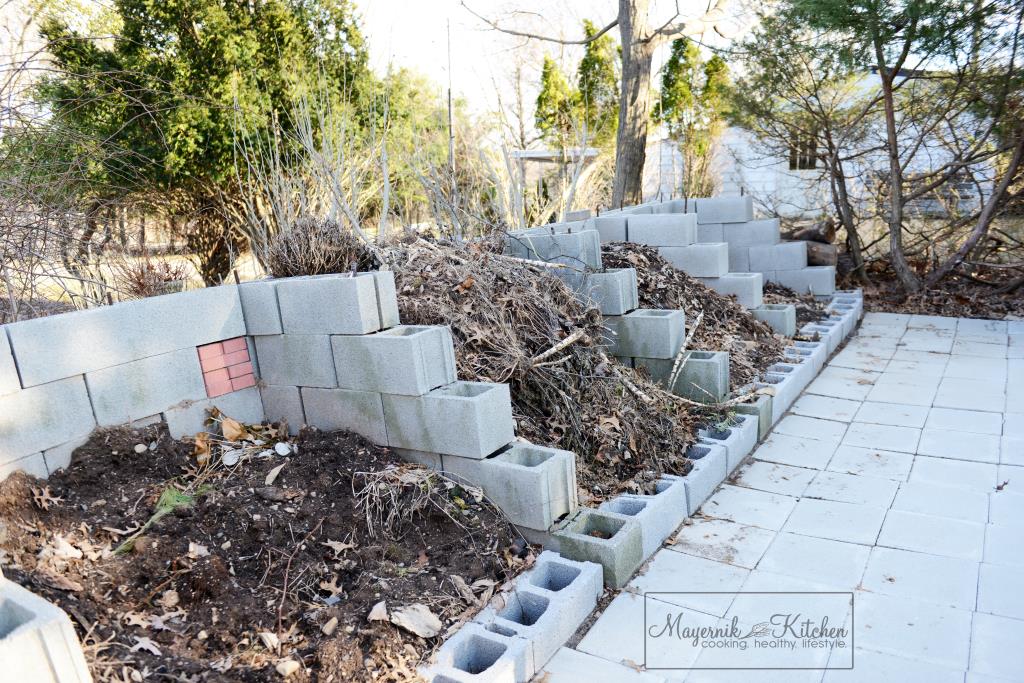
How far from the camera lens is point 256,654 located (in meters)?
2.35

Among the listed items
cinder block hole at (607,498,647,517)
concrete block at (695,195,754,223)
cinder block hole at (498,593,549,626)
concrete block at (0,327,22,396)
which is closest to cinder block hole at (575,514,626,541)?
cinder block hole at (607,498,647,517)

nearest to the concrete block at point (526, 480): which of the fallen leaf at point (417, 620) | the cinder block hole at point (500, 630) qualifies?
the cinder block hole at point (500, 630)

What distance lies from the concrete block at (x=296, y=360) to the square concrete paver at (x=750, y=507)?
2099mm

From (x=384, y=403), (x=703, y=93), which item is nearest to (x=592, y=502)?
(x=384, y=403)

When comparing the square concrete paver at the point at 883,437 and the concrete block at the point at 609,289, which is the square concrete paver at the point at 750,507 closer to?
the square concrete paver at the point at 883,437

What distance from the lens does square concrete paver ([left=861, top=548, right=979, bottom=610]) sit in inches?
114

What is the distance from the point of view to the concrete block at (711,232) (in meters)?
7.14

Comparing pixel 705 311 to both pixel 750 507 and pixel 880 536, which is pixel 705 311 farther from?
pixel 880 536

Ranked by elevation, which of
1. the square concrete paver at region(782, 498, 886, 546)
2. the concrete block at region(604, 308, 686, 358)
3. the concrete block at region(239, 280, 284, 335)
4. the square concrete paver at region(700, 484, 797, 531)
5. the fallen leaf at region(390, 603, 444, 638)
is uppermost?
the concrete block at region(239, 280, 284, 335)

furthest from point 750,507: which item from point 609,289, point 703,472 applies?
point 609,289

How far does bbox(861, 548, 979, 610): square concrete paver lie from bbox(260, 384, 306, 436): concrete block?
8.97ft

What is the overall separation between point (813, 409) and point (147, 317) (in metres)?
4.30

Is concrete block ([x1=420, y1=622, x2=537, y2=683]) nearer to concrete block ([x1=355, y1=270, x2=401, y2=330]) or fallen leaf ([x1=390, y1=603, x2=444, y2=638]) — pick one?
fallen leaf ([x1=390, y1=603, x2=444, y2=638])

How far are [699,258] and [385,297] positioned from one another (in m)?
3.47
